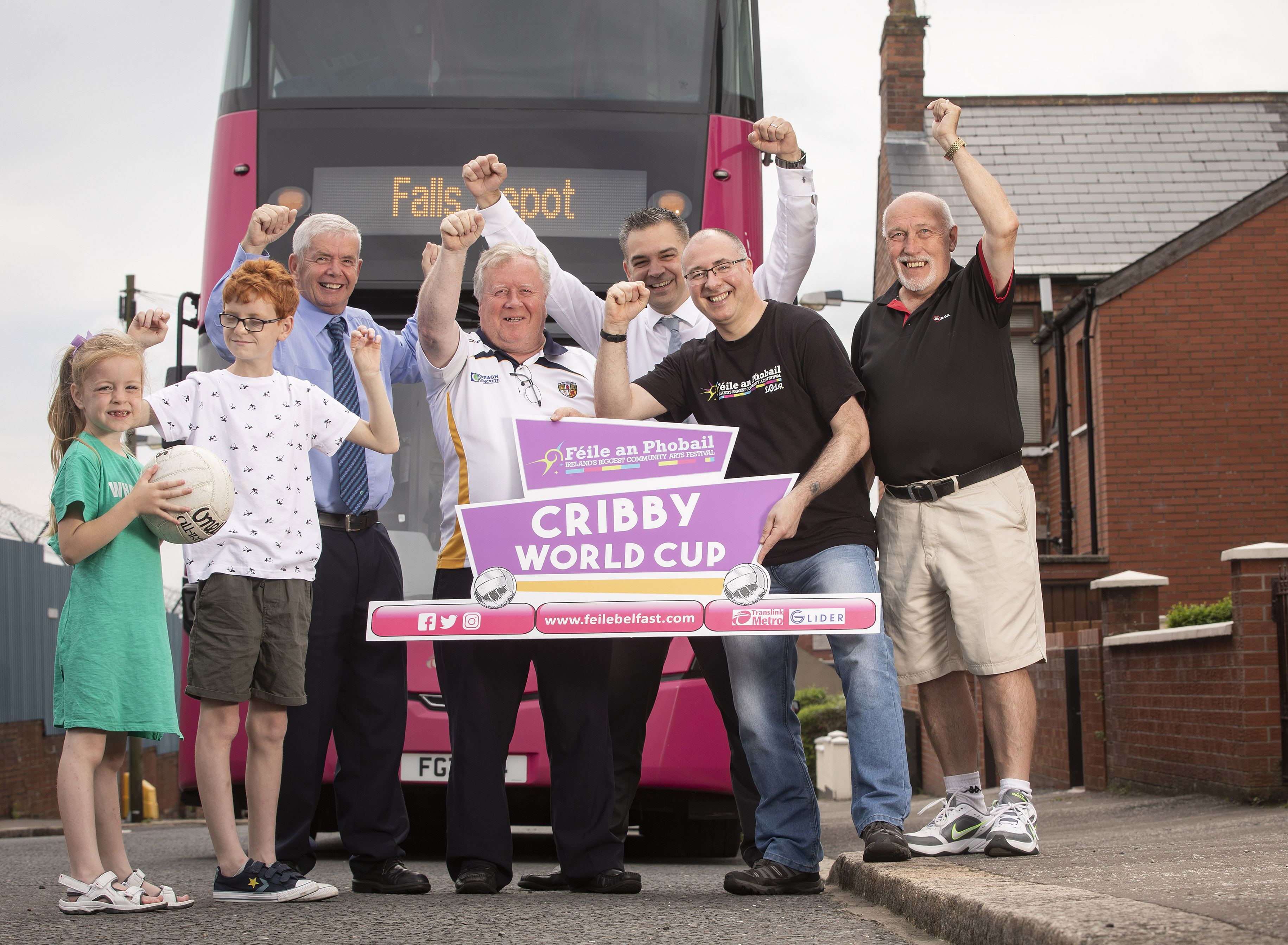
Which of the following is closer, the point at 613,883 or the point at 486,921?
the point at 486,921

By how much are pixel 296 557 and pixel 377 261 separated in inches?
105

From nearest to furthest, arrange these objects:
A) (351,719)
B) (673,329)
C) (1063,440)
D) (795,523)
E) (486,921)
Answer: (486,921) → (795,523) → (351,719) → (673,329) → (1063,440)

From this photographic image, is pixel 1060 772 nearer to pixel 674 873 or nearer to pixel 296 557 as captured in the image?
pixel 674 873

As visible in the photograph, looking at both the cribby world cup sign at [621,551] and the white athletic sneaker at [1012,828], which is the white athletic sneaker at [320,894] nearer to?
the cribby world cup sign at [621,551]

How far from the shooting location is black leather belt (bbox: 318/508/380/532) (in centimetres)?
467

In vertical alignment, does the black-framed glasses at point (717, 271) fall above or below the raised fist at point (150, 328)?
above

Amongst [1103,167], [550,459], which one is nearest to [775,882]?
[550,459]

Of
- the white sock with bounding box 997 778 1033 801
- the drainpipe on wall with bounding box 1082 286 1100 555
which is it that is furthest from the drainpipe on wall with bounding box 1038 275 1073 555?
the white sock with bounding box 997 778 1033 801

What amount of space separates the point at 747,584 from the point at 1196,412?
1410 cm

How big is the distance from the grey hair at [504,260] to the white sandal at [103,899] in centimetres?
212

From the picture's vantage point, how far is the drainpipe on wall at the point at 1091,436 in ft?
56.8

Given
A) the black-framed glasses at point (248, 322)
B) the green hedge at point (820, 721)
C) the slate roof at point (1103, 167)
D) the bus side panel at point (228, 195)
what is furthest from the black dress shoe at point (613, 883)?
the green hedge at point (820, 721)

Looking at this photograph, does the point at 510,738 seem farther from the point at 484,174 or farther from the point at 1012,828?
the point at 484,174

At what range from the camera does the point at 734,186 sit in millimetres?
6629
